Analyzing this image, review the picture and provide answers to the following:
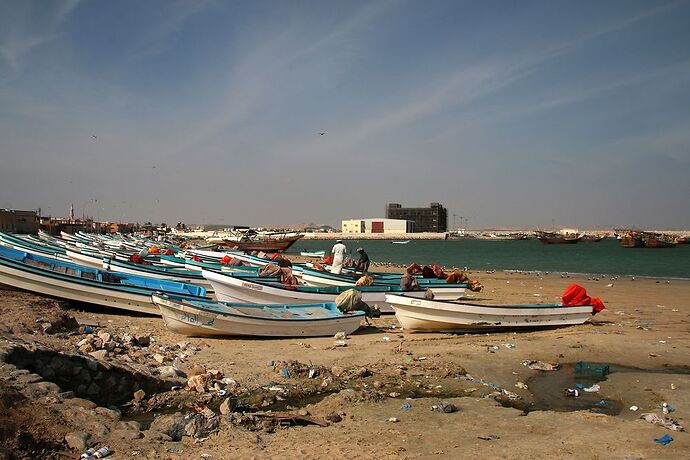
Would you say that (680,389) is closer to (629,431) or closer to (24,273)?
(629,431)

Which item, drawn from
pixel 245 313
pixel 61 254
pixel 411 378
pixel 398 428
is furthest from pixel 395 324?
pixel 61 254

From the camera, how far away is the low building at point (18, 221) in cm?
6061

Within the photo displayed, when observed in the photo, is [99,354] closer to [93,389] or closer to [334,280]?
[93,389]

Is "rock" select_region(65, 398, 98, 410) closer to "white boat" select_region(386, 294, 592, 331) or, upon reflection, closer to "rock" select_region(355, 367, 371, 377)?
"rock" select_region(355, 367, 371, 377)

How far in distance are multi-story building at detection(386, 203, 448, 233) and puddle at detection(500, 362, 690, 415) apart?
6525 inches

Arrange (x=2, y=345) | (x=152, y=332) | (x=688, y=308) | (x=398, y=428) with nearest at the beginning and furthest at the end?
(x=398, y=428), (x=2, y=345), (x=152, y=332), (x=688, y=308)

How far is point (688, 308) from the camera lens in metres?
19.7

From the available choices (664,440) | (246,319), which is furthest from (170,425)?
(664,440)

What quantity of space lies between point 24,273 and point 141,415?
978 centimetres

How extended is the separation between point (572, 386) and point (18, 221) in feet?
237

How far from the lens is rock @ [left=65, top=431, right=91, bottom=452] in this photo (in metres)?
5.58

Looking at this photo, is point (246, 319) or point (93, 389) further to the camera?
point (246, 319)

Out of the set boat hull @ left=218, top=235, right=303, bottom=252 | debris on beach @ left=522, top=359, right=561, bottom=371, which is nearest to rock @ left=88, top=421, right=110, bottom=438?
debris on beach @ left=522, top=359, right=561, bottom=371

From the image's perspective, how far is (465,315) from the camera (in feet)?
44.3
